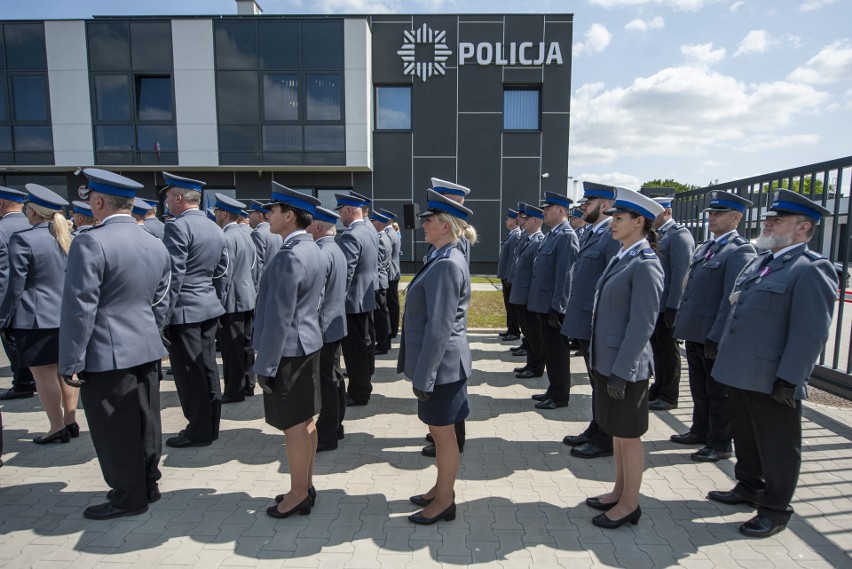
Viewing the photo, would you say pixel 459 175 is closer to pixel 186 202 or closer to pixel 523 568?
pixel 186 202

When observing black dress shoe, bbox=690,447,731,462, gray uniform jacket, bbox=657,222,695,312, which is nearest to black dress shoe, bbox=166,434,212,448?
black dress shoe, bbox=690,447,731,462

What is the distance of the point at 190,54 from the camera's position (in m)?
17.2

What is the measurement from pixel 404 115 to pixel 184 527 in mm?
17486

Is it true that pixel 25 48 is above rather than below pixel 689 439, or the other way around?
above

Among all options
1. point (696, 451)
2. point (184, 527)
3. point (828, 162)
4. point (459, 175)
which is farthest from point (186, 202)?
point (459, 175)

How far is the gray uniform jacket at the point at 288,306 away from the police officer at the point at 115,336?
32.4 inches

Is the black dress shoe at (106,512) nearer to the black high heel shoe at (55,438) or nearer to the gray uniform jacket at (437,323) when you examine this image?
the black high heel shoe at (55,438)

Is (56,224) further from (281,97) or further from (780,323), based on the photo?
(281,97)

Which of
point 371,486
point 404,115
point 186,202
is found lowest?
point 371,486

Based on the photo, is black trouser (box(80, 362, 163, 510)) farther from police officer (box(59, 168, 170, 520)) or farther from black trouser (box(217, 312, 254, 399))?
black trouser (box(217, 312, 254, 399))

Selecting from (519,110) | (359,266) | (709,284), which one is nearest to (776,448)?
(709,284)

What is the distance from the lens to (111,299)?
10.6 ft

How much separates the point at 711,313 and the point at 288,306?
143 inches

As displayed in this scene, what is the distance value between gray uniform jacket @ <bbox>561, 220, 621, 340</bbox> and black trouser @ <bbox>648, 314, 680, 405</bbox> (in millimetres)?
1298
